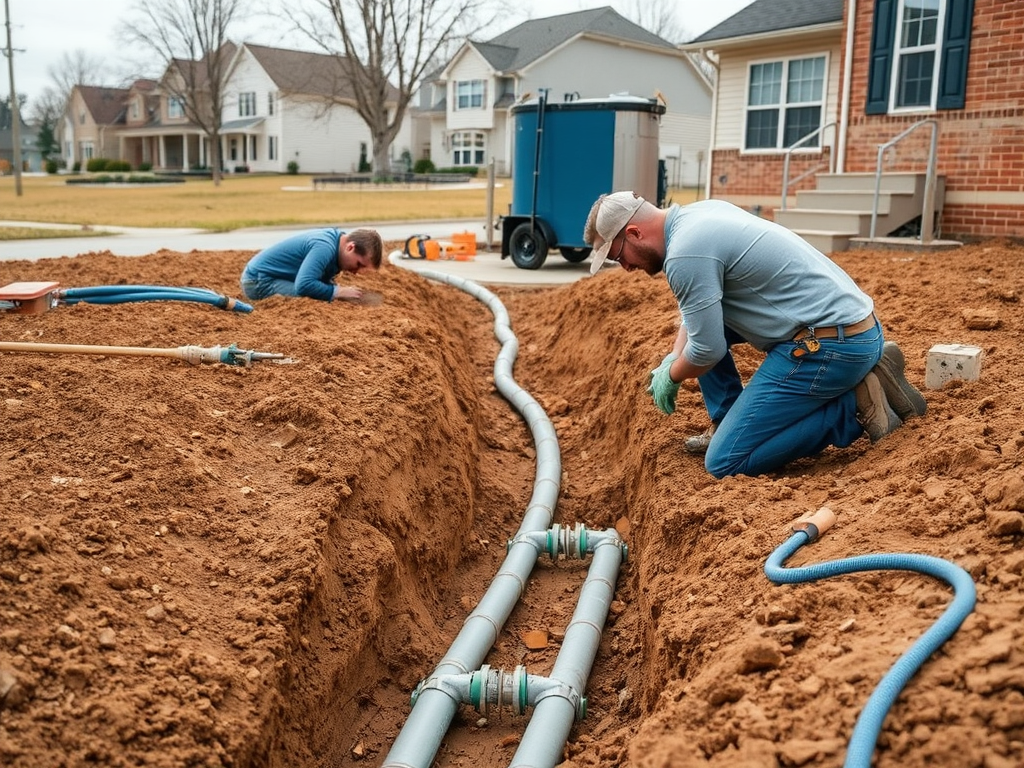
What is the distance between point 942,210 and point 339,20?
3662 centimetres

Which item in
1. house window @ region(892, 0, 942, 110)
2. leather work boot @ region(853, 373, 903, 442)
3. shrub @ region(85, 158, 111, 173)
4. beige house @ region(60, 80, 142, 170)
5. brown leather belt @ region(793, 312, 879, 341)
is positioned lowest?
leather work boot @ region(853, 373, 903, 442)

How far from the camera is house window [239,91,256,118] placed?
5541cm

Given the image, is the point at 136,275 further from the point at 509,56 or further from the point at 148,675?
the point at 509,56

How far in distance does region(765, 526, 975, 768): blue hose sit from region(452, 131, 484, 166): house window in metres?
49.4

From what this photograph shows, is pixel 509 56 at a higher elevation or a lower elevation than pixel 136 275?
higher

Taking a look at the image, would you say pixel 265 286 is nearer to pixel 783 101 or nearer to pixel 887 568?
pixel 887 568

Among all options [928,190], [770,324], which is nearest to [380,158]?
[928,190]

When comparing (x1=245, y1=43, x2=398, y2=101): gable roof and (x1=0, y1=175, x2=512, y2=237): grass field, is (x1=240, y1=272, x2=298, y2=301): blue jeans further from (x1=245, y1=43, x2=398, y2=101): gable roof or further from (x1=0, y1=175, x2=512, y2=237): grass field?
(x1=245, y1=43, x2=398, y2=101): gable roof

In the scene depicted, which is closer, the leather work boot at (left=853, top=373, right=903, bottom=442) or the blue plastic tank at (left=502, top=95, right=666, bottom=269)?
Answer: the leather work boot at (left=853, top=373, right=903, bottom=442)

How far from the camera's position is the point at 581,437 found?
702 cm

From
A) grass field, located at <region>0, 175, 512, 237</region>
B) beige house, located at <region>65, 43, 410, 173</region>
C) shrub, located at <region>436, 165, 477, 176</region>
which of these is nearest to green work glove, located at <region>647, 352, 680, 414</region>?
grass field, located at <region>0, 175, 512, 237</region>

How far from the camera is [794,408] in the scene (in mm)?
4488

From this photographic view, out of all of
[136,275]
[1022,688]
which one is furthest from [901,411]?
[136,275]

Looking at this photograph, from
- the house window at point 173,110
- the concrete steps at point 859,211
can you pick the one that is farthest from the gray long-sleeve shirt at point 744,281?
the house window at point 173,110
